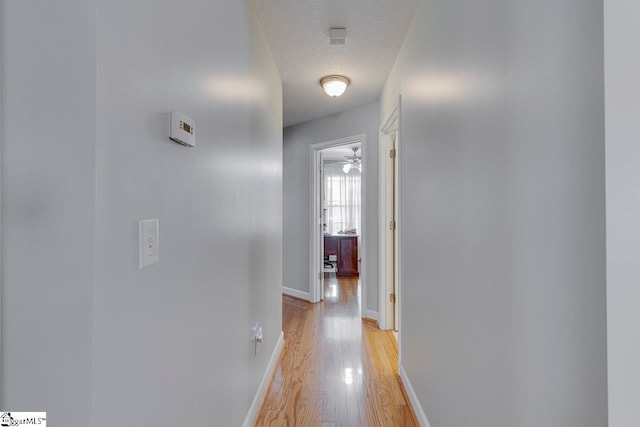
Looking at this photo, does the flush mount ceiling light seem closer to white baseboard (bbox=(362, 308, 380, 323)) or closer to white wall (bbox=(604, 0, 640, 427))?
white baseboard (bbox=(362, 308, 380, 323))

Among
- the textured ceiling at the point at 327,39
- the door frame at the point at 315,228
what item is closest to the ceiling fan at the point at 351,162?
the door frame at the point at 315,228

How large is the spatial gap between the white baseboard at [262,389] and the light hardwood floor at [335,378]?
40mm

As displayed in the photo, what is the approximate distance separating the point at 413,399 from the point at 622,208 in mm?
1918

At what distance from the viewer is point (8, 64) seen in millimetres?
654

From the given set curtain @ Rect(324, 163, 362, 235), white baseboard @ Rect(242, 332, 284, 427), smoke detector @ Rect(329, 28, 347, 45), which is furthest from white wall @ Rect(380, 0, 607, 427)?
curtain @ Rect(324, 163, 362, 235)

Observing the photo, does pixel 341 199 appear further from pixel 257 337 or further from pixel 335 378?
pixel 257 337

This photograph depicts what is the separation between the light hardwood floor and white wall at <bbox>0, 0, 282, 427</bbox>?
40.5 inches

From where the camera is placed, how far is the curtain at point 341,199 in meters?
8.20

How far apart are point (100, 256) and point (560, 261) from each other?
3.22ft

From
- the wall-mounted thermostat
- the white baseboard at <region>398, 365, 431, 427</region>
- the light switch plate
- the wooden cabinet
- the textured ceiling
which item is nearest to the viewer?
the light switch plate

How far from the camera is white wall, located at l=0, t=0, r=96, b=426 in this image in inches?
25.7

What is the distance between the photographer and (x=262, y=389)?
2.26 meters

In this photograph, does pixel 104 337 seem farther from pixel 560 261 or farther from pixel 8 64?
pixel 560 261

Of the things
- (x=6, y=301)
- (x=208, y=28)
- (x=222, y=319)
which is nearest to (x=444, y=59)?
(x=208, y=28)
